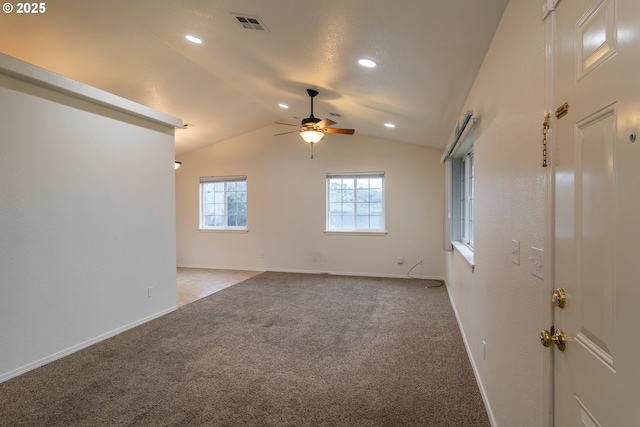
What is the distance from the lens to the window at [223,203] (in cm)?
723

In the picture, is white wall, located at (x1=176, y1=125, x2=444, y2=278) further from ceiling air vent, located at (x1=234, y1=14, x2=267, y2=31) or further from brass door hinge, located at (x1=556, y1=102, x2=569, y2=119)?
brass door hinge, located at (x1=556, y1=102, x2=569, y2=119)

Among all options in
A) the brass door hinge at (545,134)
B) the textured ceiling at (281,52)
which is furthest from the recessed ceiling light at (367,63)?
the brass door hinge at (545,134)

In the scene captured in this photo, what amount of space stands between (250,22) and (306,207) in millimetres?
4318

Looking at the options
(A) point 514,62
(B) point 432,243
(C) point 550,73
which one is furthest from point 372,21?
(B) point 432,243

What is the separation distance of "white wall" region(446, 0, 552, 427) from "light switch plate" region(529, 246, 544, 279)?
3 centimetres

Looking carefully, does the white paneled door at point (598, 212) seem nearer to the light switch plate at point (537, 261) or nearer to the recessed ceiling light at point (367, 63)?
the light switch plate at point (537, 261)

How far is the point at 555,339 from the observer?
1016mm

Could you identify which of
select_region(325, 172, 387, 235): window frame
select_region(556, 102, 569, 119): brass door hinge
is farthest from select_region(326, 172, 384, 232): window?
select_region(556, 102, 569, 119): brass door hinge

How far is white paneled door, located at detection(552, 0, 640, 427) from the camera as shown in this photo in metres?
0.67

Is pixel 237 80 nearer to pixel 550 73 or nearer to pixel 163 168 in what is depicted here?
pixel 163 168

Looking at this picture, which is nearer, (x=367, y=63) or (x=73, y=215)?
(x=367, y=63)

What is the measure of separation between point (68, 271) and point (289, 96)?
11.1 feet

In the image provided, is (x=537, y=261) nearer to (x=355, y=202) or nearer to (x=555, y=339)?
(x=555, y=339)
